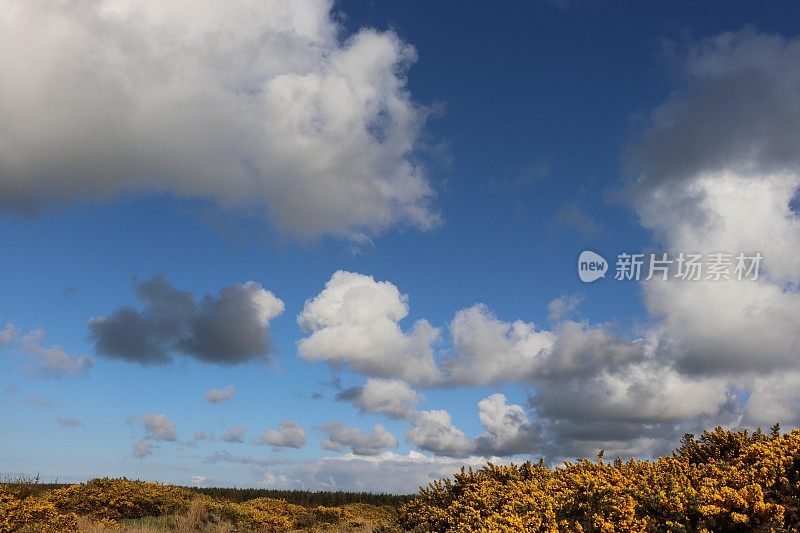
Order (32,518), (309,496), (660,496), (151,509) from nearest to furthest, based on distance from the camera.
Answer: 1. (660,496)
2. (32,518)
3. (151,509)
4. (309,496)

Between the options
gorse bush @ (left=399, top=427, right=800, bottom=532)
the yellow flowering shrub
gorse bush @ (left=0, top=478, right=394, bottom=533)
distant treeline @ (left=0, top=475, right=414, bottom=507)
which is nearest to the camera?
gorse bush @ (left=399, top=427, right=800, bottom=532)

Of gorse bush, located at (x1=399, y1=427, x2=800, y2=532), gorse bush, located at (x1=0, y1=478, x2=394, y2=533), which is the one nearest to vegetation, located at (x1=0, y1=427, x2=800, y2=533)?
gorse bush, located at (x1=399, y1=427, x2=800, y2=532)

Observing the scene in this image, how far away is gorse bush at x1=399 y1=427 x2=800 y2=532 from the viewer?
848 centimetres

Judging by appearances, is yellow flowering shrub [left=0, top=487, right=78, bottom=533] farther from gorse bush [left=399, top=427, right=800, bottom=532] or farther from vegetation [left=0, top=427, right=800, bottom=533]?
gorse bush [left=399, top=427, right=800, bottom=532]

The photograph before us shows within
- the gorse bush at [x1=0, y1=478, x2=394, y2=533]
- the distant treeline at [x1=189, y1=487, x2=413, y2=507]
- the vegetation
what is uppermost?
the vegetation

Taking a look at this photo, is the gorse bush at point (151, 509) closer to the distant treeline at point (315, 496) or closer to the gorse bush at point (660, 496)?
the gorse bush at point (660, 496)

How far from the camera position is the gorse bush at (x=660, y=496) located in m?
8.48

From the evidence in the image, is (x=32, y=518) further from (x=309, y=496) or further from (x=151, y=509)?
(x=309, y=496)

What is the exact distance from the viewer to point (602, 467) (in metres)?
11.7

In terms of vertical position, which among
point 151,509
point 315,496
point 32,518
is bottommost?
point 315,496

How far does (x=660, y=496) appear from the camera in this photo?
8.84 m

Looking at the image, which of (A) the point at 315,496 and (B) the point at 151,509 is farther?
(A) the point at 315,496

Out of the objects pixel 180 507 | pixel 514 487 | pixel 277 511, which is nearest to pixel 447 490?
pixel 514 487

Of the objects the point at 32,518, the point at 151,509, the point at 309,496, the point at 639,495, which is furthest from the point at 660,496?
the point at 309,496
